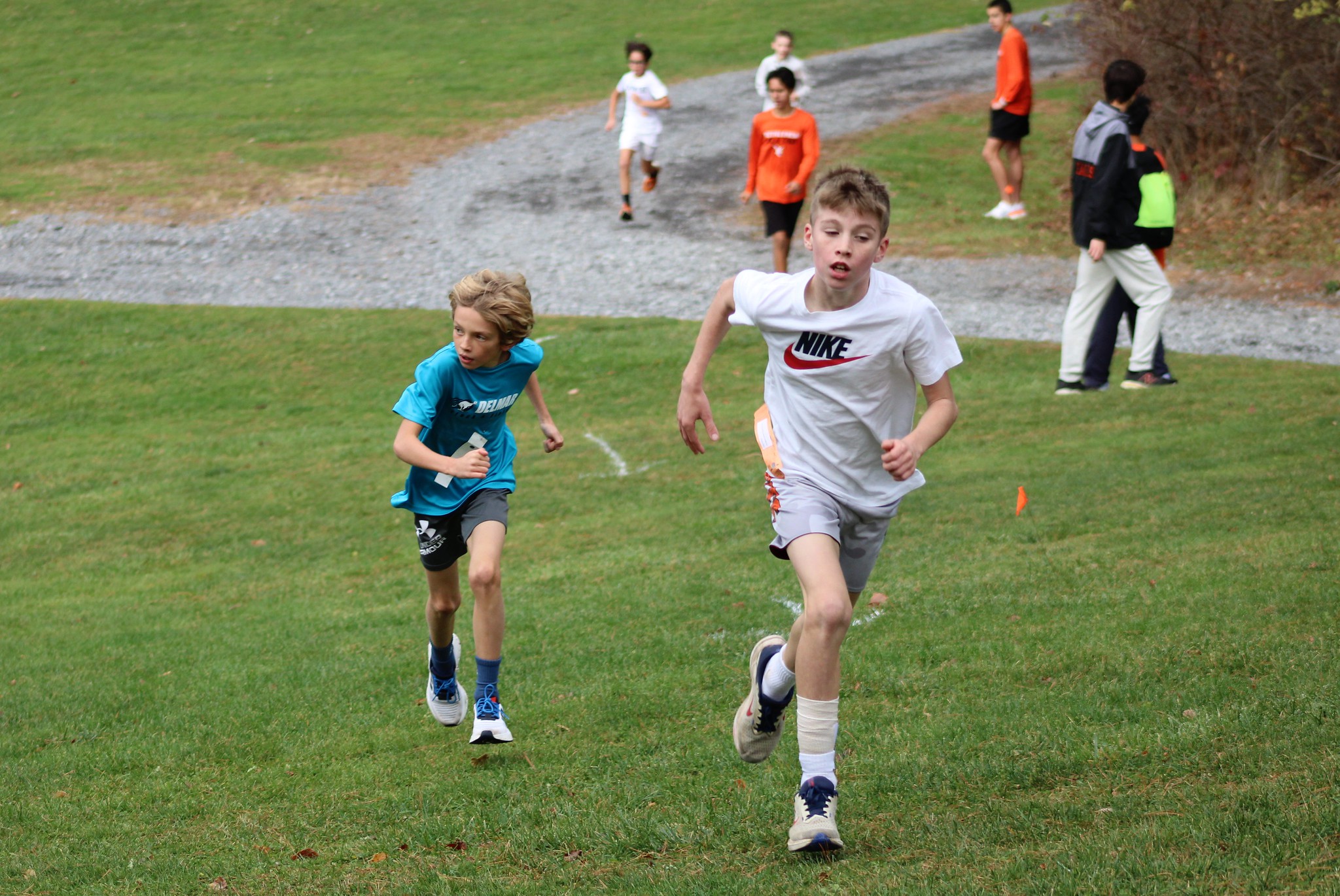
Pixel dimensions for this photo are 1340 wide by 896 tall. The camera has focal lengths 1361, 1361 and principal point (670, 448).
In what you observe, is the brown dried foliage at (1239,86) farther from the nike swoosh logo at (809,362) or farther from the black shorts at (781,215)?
the nike swoosh logo at (809,362)

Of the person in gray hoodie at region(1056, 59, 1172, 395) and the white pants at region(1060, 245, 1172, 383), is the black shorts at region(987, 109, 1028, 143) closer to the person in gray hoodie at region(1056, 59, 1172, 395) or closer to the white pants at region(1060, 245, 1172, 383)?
the person in gray hoodie at region(1056, 59, 1172, 395)

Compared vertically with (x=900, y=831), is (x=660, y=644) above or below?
below

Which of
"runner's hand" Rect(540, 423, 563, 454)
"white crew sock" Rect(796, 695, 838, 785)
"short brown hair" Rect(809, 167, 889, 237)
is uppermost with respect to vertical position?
"short brown hair" Rect(809, 167, 889, 237)

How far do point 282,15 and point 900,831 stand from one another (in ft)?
114

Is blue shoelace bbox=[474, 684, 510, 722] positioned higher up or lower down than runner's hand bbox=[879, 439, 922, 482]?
lower down

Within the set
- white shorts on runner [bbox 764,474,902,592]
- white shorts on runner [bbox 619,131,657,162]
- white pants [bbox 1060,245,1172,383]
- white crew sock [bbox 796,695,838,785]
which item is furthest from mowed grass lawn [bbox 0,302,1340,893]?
white shorts on runner [bbox 619,131,657,162]

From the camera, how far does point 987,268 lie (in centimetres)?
1727

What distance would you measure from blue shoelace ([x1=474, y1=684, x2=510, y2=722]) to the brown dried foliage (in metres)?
14.2

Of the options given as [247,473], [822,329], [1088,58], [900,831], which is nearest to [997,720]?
[900,831]

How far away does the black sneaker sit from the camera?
1177 cm

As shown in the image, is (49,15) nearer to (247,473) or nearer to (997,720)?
(247,473)

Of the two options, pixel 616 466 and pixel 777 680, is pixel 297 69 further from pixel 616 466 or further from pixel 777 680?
pixel 777 680

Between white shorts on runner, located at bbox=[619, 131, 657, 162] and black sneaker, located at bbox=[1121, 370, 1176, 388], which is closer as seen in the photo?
black sneaker, located at bbox=[1121, 370, 1176, 388]

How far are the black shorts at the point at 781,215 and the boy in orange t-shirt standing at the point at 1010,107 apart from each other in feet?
14.5
